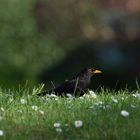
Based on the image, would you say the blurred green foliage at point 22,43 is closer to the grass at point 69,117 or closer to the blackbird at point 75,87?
the blackbird at point 75,87

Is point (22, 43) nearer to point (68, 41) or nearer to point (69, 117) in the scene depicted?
point (68, 41)

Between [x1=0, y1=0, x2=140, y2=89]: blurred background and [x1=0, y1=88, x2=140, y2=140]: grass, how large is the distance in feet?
45.2

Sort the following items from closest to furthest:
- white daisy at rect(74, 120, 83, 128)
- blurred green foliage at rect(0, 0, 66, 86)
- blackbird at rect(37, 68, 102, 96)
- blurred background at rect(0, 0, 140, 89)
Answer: white daisy at rect(74, 120, 83, 128), blackbird at rect(37, 68, 102, 96), blurred green foliage at rect(0, 0, 66, 86), blurred background at rect(0, 0, 140, 89)

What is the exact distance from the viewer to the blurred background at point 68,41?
26.0 metres

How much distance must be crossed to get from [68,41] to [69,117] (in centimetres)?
2120

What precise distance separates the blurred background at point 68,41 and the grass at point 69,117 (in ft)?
45.2

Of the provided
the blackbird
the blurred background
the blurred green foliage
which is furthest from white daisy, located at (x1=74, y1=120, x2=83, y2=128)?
the blurred green foliage

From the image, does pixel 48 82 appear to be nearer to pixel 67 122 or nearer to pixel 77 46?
pixel 77 46

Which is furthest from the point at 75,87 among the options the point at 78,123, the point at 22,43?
the point at 22,43

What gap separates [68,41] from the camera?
2945 centimetres

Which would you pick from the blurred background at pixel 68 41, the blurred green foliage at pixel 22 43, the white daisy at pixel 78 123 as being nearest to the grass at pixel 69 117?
the white daisy at pixel 78 123

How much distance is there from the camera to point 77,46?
3020cm

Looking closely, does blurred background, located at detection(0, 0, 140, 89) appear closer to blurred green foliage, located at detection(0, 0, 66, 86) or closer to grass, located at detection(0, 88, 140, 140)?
blurred green foliage, located at detection(0, 0, 66, 86)

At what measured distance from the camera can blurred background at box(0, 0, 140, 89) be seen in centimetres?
2595
